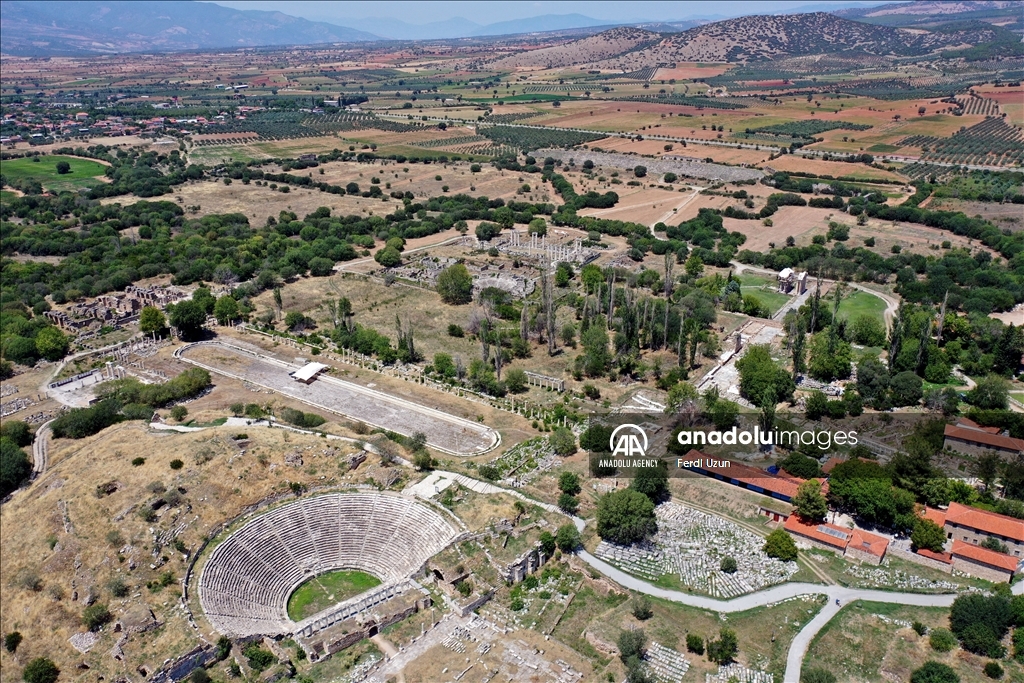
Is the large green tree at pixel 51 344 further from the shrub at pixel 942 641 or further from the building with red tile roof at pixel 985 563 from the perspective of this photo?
the building with red tile roof at pixel 985 563

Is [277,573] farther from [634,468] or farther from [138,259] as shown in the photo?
[138,259]

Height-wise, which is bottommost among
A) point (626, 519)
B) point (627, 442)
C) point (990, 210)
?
point (627, 442)

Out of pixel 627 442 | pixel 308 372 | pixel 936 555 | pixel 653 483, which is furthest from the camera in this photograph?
pixel 308 372

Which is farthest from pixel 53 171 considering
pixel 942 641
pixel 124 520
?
pixel 942 641

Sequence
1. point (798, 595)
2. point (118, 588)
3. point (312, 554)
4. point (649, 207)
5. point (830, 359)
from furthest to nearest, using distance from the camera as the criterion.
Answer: point (649, 207), point (830, 359), point (312, 554), point (798, 595), point (118, 588)

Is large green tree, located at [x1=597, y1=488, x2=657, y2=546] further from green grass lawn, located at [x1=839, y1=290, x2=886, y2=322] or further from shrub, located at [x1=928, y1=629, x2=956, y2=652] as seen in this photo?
green grass lawn, located at [x1=839, y1=290, x2=886, y2=322]

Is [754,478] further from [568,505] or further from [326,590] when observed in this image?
[326,590]
